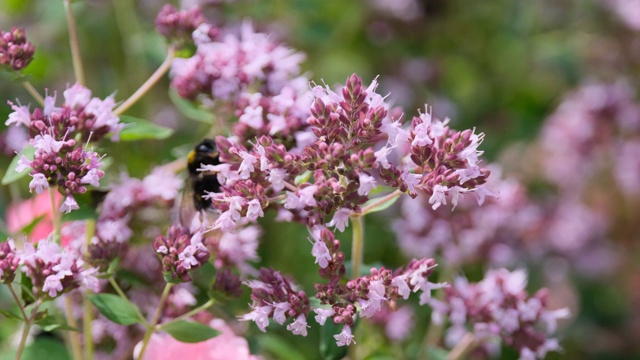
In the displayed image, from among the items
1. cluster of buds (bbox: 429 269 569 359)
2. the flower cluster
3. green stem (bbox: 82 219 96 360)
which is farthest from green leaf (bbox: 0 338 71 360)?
cluster of buds (bbox: 429 269 569 359)

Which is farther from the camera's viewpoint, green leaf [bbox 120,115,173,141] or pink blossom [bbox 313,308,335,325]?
green leaf [bbox 120,115,173,141]

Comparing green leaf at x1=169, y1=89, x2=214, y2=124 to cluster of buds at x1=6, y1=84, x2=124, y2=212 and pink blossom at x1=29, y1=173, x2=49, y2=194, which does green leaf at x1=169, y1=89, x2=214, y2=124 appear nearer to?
cluster of buds at x1=6, y1=84, x2=124, y2=212

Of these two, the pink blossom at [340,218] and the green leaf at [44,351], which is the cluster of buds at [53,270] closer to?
the green leaf at [44,351]

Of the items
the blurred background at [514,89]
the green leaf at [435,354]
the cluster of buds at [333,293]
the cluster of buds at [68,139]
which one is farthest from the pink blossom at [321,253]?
the blurred background at [514,89]

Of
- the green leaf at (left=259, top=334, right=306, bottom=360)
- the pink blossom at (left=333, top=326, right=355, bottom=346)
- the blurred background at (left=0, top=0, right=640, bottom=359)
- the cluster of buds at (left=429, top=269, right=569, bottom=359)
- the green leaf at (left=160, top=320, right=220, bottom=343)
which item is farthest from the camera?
the blurred background at (left=0, top=0, right=640, bottom=359)

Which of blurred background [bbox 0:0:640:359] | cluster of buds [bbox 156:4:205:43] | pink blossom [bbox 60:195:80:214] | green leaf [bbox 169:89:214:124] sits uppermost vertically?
blurred background [bbox 0:0:640:359]

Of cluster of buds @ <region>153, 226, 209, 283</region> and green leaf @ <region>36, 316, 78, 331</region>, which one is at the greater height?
cluster of buds @ <region>153, 226, 209, 283</region>

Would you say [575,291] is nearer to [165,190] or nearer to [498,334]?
[498,334]
